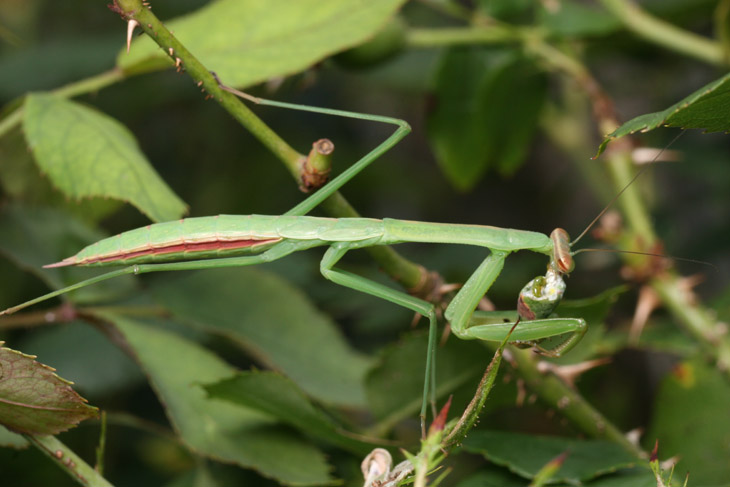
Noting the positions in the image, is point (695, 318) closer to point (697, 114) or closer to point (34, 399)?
point (697, 114)

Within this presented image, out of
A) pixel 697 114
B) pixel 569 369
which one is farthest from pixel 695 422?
pixel 697 114

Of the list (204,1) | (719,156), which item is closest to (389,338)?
(719,156)

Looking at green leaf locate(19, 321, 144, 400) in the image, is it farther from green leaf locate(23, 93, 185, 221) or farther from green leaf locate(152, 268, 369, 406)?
green leaf locate(23, 93, 185, 221)

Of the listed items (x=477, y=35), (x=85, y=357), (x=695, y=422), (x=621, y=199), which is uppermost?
(x=477, y=35)

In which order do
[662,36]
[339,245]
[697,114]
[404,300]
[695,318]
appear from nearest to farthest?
[697,114], [404,300], [339,245], [695,318], [662,36]

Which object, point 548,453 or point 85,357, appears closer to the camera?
point 548,453

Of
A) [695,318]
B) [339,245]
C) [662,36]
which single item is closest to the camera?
[339,245]

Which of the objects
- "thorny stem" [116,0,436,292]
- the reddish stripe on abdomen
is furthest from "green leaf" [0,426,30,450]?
"thorny stem" [116,0,436,292]

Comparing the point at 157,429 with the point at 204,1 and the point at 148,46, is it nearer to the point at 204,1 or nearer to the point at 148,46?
the point at 148,46
